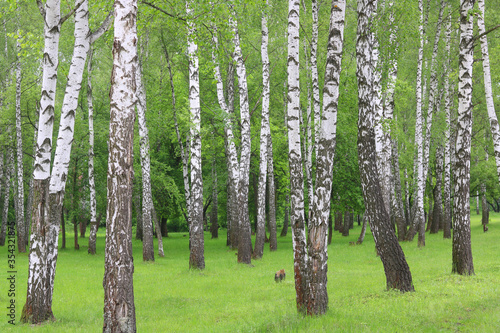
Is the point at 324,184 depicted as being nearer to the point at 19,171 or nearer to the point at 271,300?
the point at 271,300

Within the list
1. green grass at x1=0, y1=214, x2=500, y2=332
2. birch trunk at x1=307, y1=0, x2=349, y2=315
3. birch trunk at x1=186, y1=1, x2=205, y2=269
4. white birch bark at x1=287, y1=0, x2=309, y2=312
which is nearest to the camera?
green grass at x1=0, y1=214, x2=500, y2=332

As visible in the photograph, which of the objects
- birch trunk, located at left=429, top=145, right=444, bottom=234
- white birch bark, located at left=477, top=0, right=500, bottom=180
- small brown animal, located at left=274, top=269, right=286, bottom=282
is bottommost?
small brown animal, located at left=274, top=269, right=286, bottom=282

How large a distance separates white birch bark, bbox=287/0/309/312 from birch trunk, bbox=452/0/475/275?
4.89 meters

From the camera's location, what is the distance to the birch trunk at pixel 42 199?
7793 mm

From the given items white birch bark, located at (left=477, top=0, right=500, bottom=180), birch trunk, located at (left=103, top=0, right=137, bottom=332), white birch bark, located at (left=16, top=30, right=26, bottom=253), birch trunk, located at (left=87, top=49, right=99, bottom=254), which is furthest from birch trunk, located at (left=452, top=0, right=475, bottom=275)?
white birch bark, located at (left=16, top=30, right=26, bottom=253)

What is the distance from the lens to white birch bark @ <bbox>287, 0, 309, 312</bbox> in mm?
7621

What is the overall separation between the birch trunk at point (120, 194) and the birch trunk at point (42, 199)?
10.1ft

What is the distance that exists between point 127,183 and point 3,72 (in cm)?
2686

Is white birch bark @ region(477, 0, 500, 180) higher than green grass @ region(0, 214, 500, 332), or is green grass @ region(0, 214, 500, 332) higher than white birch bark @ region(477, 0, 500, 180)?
white birch bark @ region(477, 0, 500, 180)

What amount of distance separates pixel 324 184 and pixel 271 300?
3.99 m

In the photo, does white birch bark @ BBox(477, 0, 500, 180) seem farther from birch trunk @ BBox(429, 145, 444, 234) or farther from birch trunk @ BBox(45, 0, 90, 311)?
birch trunk @ BBox(429, 145, 444, 234)

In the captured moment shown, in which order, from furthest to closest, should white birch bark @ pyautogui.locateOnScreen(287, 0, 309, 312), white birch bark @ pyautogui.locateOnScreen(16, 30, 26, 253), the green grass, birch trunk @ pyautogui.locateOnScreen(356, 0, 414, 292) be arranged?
white birch bark @ pyautogui.locateOnScreen(16, 30, 26, 253)
birch trunk @ pyautogui.locateOnScreen(356, 0, 414, 292)
white birch bark @ pyautogui.locateOnScreen(287, 0, 309, 312)
the green grass

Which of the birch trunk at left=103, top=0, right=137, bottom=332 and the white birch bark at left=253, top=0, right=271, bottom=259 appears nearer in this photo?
the birch trunk at left=103, top=0, right=137, bottom=332

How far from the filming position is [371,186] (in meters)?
9.23
